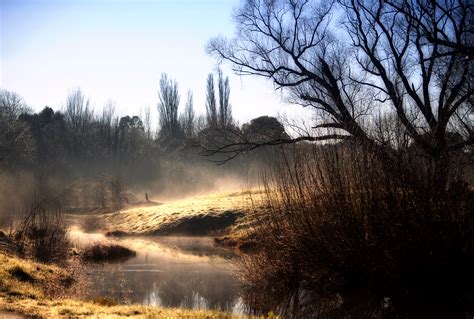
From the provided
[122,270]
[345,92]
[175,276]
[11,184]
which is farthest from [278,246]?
[11,184]

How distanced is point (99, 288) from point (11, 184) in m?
31.1

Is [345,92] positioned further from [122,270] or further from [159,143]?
[159,143]

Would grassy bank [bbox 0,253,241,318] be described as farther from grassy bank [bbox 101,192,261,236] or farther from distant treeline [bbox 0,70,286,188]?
distant treeline [bbox 0,70,286,188]

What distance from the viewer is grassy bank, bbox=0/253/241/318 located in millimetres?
7055

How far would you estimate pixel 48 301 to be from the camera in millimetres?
7953

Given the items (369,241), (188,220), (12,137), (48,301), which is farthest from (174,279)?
(12,137)

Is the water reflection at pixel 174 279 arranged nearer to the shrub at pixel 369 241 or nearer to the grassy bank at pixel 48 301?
the grassy bank at pixel 48 301

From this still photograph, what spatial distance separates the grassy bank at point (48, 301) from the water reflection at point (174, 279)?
98 cm

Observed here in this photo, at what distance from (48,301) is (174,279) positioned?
466 centimetres

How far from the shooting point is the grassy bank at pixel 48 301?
7055mm

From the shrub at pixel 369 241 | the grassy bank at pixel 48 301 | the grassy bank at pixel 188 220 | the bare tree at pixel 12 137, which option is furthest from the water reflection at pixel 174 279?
the bare tree at pixel 12 137

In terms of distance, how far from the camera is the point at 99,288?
10.9m

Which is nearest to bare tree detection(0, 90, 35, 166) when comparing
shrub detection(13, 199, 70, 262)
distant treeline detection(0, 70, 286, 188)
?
distant treeline detection(0, 70, 286, 188)

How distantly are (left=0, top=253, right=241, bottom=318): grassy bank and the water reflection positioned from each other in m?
0.98
